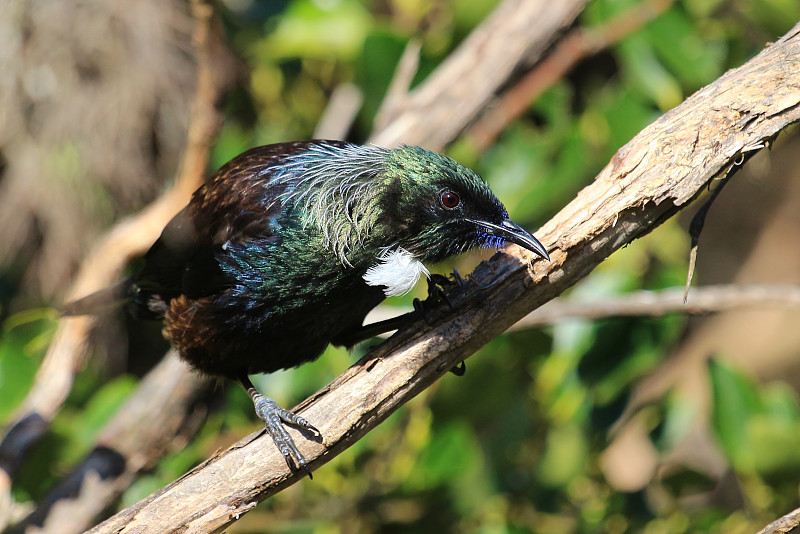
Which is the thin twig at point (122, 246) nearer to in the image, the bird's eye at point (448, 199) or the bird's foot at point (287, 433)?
the bird's eye at point (448, 199)

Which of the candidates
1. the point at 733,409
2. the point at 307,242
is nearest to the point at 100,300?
the point at 307,242

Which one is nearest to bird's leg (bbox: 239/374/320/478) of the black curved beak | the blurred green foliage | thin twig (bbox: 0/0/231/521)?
the black curved beak

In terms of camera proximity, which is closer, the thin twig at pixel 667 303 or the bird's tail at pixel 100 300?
the thin twig at pixel 667 303

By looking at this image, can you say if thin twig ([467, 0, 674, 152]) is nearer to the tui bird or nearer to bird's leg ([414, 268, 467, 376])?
the tui bird

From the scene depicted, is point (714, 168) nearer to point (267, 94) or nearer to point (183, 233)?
point (183, 233)

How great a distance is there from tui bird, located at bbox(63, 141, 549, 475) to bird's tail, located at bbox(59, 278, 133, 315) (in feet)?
1.79

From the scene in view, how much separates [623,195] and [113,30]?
2956 mm

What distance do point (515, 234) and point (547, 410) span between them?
1376 mm

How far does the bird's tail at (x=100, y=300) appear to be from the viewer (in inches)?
142

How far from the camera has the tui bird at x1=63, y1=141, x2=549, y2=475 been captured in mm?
2766

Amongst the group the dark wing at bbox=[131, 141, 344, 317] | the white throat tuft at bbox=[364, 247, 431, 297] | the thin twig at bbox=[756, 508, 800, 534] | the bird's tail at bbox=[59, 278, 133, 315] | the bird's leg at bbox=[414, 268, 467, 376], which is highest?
the bird's tail at bbox=[59, 278, 133, 315]

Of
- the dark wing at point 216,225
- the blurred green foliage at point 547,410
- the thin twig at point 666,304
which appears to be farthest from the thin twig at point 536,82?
the dark wing at point 216,225

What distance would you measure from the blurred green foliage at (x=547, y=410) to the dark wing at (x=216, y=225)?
734 millimetres

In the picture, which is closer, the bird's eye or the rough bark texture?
the rough bark texture
